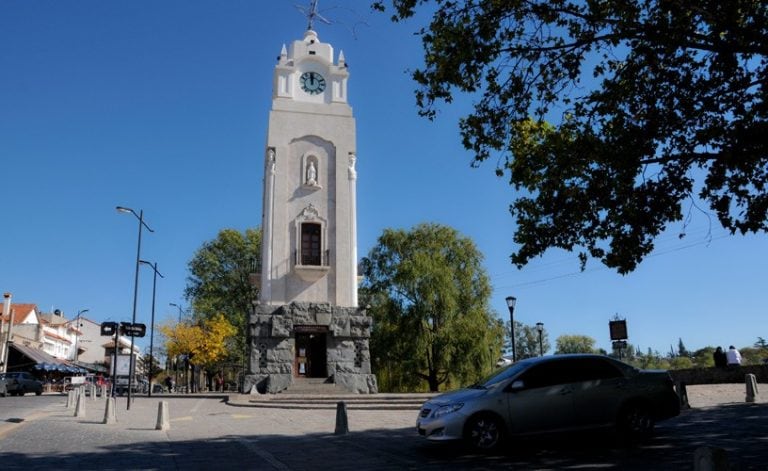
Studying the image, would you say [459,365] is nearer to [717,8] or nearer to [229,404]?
[229,404]

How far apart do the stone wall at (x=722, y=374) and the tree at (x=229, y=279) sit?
35960 mm

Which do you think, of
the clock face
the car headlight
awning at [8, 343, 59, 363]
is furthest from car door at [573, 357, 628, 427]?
awning at [8, 343, 59, 363]

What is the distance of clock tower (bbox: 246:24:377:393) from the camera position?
1160 inches

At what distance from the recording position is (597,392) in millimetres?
10711

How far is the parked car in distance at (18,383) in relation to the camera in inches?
1507

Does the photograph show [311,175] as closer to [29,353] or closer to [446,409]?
[446,409]

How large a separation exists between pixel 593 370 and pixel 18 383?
132 feet

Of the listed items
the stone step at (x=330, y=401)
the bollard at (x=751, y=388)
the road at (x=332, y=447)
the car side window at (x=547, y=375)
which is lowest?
the road at (x=332, y=447)

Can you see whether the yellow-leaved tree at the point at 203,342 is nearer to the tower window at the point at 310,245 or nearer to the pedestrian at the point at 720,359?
the tower window at the point at 310,245

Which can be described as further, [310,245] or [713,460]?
[310,245]

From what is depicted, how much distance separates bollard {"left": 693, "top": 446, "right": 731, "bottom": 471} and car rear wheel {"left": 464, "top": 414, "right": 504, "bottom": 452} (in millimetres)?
5867

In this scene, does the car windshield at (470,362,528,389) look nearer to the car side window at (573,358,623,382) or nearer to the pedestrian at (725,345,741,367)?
the car side window at (573,358,623,382)

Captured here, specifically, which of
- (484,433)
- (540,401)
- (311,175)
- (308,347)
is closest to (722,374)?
Answer: (308,347)

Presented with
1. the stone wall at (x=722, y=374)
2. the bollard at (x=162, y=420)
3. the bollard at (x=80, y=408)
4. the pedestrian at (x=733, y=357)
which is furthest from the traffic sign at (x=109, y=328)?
the pedestrian at (x=733, y=357)
